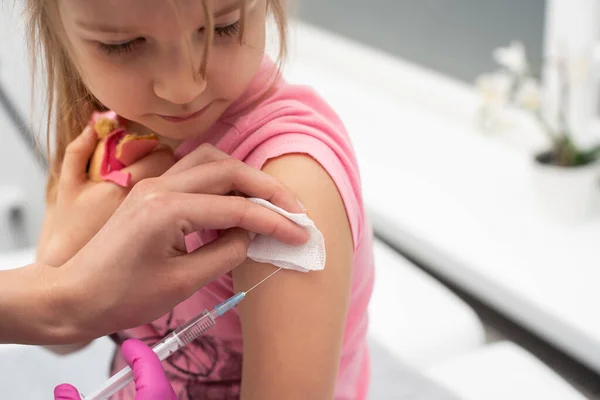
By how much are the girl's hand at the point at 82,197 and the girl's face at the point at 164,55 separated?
0.20 feet

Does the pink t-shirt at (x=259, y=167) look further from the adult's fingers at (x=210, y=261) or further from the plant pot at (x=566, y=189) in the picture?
the plant pot at (x=566, y=189)

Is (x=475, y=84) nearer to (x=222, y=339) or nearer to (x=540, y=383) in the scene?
(x=540, y=383)

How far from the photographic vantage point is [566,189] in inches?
67.2

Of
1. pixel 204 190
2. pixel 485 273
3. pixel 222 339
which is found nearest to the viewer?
pixel 204 190

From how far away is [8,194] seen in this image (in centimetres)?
225

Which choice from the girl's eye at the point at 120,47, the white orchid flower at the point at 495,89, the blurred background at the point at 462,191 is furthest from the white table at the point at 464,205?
the girl's eye at the point at 120,47

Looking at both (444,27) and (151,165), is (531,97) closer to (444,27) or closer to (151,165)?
(444,27)

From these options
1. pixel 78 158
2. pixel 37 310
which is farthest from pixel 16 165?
pixel 37 310

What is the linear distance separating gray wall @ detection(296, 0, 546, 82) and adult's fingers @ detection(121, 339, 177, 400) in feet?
5.05

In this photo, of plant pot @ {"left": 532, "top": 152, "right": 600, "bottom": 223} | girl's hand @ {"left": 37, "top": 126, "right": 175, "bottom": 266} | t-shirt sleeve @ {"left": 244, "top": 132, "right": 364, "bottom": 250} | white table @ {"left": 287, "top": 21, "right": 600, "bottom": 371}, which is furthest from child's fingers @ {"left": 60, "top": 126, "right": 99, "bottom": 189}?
plant pot @ {"left": 532, "top": 152, "right": 600, "bottom": 223}

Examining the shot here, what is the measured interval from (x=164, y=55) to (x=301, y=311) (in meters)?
0.24

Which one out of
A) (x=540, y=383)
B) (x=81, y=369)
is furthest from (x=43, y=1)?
(x=540, y=383)

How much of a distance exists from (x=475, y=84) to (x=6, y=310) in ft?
5.64

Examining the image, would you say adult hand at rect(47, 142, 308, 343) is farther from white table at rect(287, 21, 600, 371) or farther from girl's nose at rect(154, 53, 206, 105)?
white table at rect(287, 21, 600, 371)
